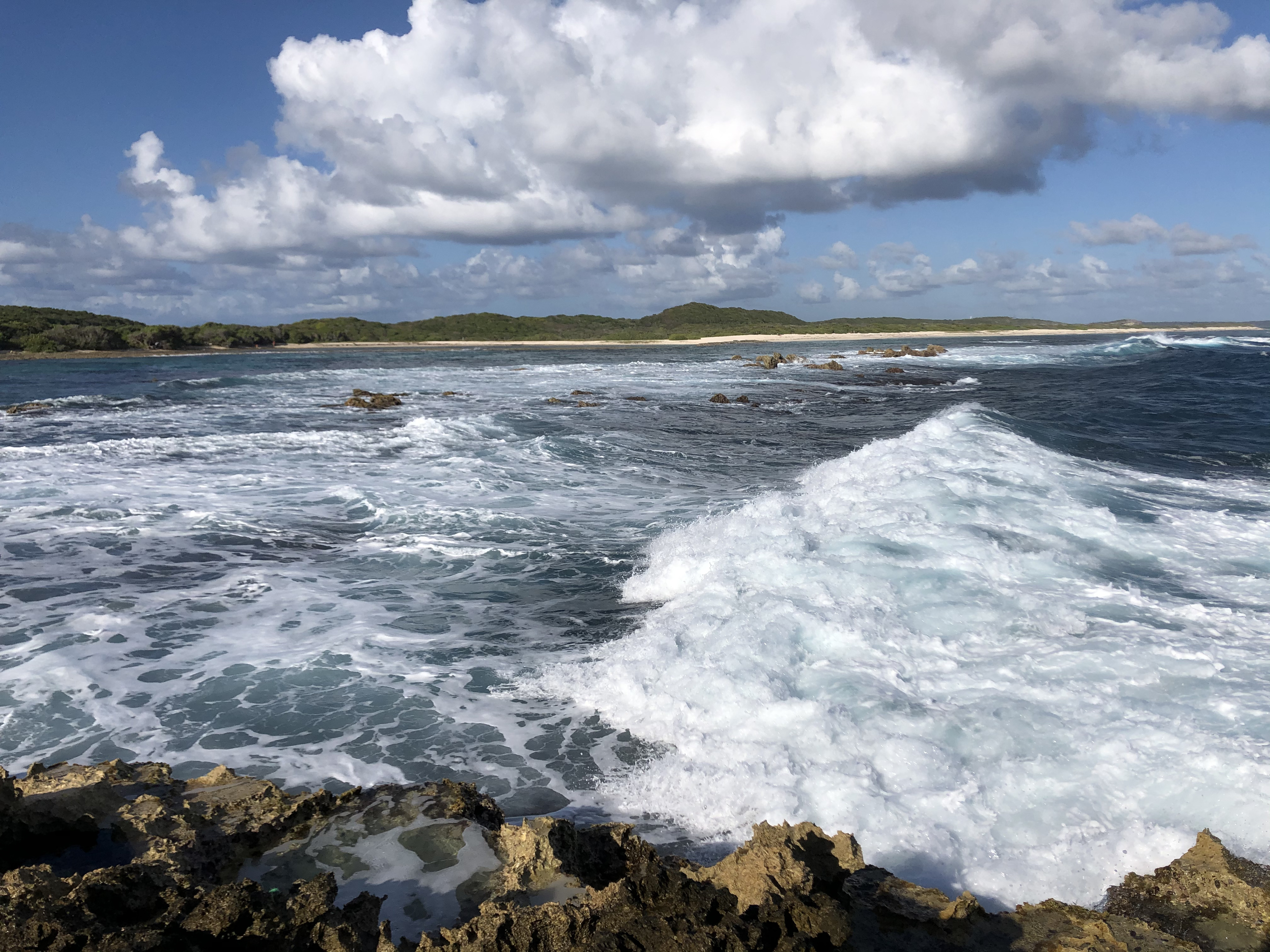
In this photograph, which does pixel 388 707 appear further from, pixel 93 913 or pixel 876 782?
pixel 876 782

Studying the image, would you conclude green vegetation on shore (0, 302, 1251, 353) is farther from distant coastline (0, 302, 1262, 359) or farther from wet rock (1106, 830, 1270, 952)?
wet rock (1106, 830, 1270, 952)

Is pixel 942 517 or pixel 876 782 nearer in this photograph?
pixel 876 782

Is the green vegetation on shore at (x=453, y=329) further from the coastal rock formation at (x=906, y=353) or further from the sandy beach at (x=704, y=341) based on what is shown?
the coastal rock formation at (x=906, y=353)

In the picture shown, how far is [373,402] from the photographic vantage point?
2558 cm

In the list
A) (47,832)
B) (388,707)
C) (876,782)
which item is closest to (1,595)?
(388,707)

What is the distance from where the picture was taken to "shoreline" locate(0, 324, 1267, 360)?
230 feet

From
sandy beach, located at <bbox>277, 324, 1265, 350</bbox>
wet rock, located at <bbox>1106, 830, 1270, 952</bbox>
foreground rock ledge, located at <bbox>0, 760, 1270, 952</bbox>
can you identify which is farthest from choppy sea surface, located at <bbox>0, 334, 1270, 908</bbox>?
sandy beach, located at <bbox>277, 324, 1265, 350</bbox>

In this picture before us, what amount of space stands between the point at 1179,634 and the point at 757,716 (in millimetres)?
3573

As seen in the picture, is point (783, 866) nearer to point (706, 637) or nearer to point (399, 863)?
point (399, 863)

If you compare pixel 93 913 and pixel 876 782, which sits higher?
pixel 93 913

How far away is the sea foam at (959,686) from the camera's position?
3.79 meters

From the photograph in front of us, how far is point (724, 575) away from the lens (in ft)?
24.0

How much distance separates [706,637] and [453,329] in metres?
118

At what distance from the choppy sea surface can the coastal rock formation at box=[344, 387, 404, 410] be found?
32.0 feet
